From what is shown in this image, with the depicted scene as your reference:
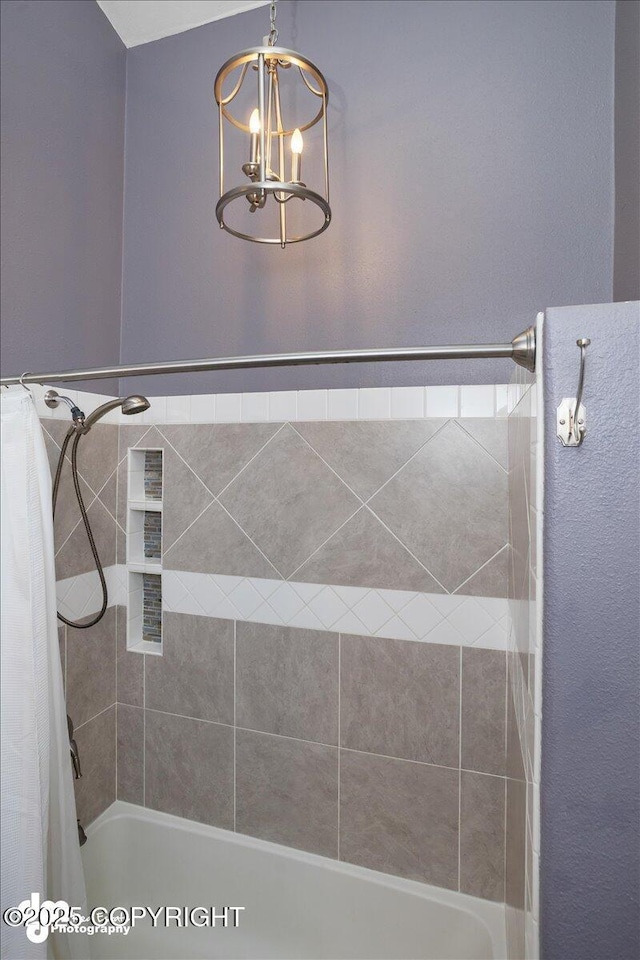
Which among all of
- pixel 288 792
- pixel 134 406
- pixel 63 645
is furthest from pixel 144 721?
pixel 134 406

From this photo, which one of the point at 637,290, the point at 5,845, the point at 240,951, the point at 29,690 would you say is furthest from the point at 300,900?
the point at 637,290

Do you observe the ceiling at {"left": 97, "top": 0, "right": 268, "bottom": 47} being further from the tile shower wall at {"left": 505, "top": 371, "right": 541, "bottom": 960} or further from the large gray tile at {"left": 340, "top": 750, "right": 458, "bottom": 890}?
the large gray tile at {"left": 340, "top": 750, "right": 458, "bottom": 890}

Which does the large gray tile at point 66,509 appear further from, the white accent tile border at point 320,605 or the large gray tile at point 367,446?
the large gray tile at point 367,446

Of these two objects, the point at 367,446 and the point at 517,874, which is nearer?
the point at 517,874

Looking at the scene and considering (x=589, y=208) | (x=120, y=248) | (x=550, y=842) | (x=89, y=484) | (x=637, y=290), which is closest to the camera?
(x=550, y=842)

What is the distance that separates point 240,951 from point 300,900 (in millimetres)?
232

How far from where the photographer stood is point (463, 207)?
146 cm

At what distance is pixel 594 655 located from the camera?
0.67m

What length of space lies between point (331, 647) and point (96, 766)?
0.90 metres

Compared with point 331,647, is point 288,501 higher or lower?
higher

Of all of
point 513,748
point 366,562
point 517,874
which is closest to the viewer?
point 517,874

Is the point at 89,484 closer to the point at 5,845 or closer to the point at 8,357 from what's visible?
the point at 8,357

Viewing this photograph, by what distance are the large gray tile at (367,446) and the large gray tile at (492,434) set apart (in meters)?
0.09

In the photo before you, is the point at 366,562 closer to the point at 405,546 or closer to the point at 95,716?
the point at 405,546
